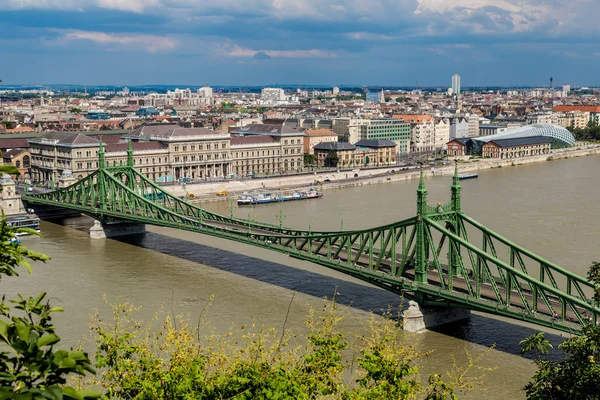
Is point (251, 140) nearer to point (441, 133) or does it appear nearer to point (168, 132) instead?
point (168, 132)

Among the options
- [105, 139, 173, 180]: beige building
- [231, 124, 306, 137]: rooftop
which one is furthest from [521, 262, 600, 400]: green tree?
[231, 124, 306, 137]: rooftop

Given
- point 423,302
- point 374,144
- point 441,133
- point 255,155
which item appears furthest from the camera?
point 441,133

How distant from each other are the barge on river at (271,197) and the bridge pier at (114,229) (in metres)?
10.7

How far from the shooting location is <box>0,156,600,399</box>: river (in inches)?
674

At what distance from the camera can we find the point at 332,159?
58281 millimetres

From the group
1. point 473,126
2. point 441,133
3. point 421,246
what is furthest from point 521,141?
point 421,246

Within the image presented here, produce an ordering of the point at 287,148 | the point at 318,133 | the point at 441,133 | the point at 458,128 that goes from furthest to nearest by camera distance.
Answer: the point at 458,128, the point at 441,133, the point at 318,133, the point at 287,148

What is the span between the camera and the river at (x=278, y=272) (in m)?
17.1

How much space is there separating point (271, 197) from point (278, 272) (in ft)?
64.6

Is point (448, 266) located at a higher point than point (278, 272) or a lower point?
higher

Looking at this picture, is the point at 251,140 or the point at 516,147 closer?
the point at 251,140

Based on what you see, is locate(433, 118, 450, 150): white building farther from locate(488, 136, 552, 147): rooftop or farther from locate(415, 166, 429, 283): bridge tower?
locate(415, 166, 429, 283): bridge tower

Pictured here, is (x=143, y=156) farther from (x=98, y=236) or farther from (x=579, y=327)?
(x=579, y=327)

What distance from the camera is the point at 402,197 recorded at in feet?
136
